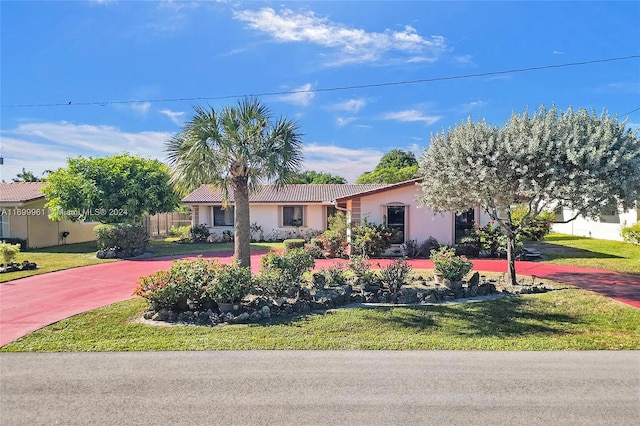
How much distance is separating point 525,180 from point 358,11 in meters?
6.94

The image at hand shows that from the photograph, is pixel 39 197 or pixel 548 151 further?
pixel 39 197

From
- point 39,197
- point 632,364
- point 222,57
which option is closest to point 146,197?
point 39,197

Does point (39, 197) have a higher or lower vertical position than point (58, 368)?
higher

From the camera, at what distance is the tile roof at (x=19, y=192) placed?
19.7 m

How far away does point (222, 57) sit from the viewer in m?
13.1

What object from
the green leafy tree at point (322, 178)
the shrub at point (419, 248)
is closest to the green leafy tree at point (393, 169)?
the green leafy tree at point (322, 178)

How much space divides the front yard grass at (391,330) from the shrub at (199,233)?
15996 millimetres

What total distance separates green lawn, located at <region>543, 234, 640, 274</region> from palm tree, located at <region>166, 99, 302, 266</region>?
1157 centimetres

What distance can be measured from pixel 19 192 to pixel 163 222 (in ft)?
32.6

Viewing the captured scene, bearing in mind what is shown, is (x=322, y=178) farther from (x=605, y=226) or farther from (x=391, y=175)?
(x=605, y=226)

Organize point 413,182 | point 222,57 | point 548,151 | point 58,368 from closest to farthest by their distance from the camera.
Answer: point 58,368
point 548,151
point 222,57
point 413,182

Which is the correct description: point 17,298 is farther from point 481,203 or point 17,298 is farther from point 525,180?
point 525,180

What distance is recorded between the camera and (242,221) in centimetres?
955

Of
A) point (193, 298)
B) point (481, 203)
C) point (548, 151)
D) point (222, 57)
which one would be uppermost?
point (222, 57)
